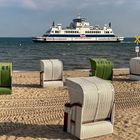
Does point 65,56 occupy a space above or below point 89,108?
below

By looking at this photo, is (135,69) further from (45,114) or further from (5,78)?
(45,114)

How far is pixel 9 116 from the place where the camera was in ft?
29.2

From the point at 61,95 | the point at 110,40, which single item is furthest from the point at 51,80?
the point at 110,40

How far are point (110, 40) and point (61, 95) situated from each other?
322ft

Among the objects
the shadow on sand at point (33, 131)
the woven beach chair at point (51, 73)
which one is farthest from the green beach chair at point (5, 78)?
the shadow on sand at point (33, 131)

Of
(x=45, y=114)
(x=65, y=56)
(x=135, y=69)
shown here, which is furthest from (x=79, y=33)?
(x=45, y=114)

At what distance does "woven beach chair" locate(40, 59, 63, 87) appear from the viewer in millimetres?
13547

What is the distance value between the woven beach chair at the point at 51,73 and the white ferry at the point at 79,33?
287ft

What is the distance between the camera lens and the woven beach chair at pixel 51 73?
13547 mm

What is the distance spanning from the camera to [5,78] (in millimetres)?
12023

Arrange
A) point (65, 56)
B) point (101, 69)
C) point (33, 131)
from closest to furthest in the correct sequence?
point (33, 131) → point (101, 69) → point (65, 56)

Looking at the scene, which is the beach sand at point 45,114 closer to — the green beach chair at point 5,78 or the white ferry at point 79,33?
the green beach chair at point 5,78

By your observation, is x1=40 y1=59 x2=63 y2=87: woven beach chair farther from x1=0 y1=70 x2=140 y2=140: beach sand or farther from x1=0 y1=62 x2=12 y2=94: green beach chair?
x1=0 y1=62 x2=12 y2=94: green beach chair

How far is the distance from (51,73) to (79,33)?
90.2 metres
